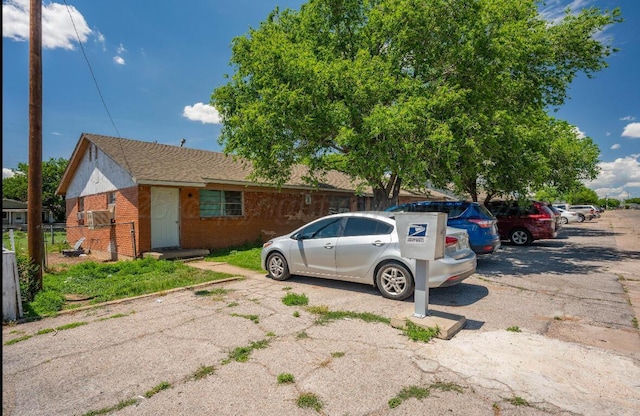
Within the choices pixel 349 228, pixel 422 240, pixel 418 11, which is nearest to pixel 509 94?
pixel 418 11

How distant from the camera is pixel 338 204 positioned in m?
19.8

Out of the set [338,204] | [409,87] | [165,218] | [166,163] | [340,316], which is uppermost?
[409,87]

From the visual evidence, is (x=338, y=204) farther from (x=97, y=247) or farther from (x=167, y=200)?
(x=97, y=247)

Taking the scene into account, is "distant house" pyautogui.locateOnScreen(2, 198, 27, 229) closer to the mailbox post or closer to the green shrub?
the green shrub

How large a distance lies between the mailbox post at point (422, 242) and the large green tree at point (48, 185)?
124 feet

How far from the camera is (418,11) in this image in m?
10.2

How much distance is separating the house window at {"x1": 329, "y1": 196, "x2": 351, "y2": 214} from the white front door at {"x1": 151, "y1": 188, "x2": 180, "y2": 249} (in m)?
8.48

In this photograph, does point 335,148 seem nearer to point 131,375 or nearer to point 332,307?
point 332,307

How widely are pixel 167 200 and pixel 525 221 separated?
45.2 ft

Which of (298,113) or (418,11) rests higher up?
(418,11)

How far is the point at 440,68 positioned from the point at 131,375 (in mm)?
10894

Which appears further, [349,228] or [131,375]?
[349,228]

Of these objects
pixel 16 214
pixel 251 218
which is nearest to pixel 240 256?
pixel 251 218

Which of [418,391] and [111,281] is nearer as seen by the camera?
[418,391]
